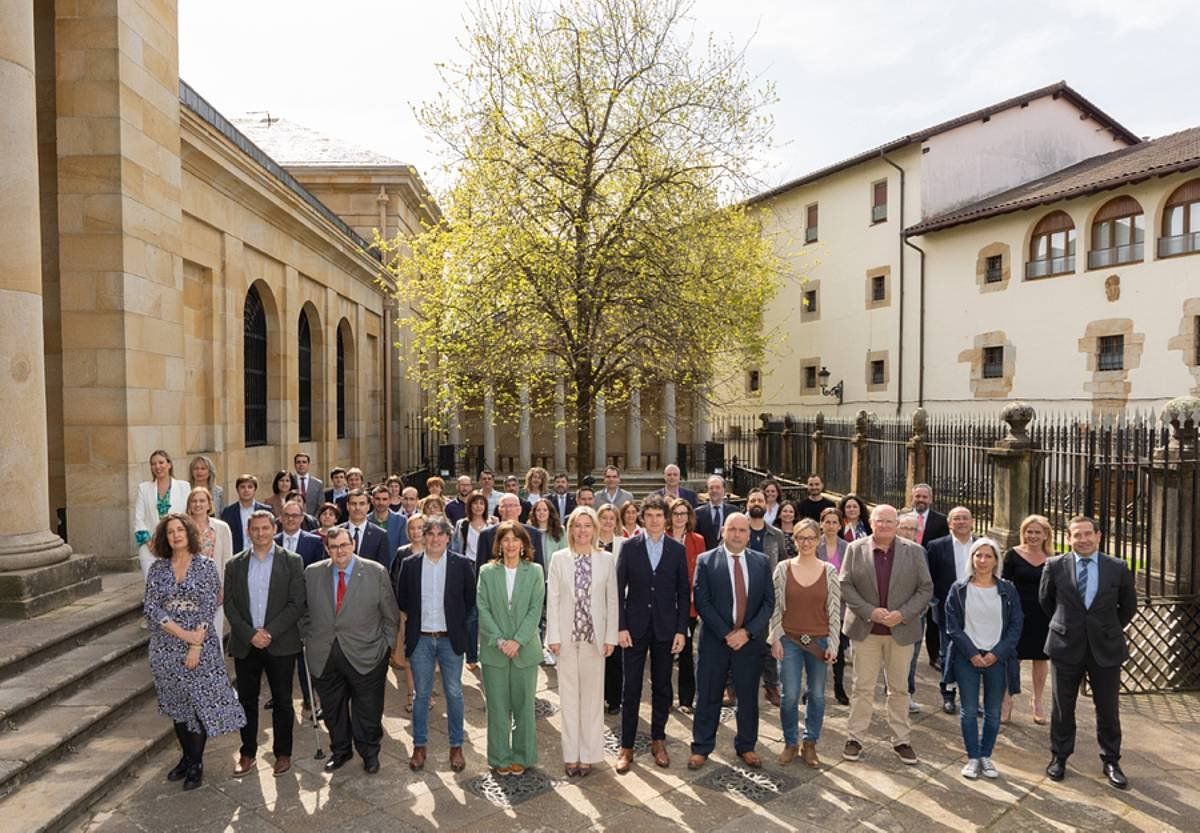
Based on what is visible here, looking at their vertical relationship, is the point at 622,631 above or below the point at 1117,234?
below

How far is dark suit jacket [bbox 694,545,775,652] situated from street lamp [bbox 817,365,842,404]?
80.8ft

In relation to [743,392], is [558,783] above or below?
below

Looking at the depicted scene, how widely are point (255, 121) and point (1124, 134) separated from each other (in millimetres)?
30794

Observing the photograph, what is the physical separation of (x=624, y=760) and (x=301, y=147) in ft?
75.2

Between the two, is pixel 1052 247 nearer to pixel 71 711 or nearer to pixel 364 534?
pixel 364 534

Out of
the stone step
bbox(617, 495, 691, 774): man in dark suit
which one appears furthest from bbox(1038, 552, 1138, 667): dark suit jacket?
the stone step

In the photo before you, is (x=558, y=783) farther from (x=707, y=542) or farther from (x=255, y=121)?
(x=255, y=121)

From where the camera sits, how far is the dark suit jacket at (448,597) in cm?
597

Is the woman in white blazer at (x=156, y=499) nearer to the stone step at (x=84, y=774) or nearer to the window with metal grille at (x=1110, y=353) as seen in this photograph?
the stone step at (x=84, y=774)

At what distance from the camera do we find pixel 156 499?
24.3ft

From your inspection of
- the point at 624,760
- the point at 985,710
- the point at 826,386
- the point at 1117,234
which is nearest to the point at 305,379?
the point at 624,760

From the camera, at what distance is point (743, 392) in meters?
34.9

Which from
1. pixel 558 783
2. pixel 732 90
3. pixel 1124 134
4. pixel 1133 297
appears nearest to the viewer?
pixel 558 783

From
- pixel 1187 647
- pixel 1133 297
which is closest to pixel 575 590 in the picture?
pixel 1187 647
